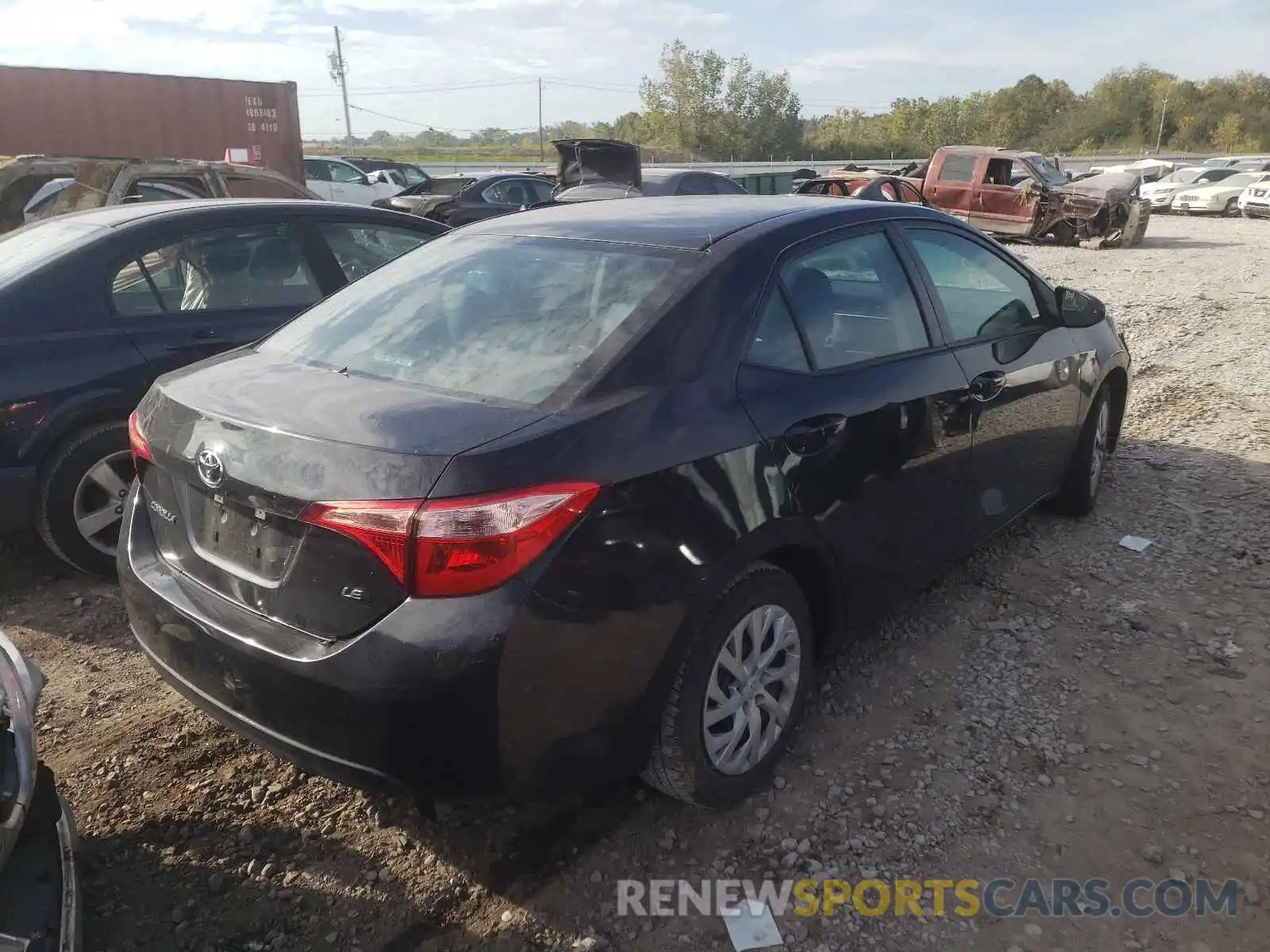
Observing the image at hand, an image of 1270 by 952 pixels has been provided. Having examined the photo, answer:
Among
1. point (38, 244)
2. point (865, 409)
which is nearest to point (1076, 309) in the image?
point (865, 409)

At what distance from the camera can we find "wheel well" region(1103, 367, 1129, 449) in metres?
4.85

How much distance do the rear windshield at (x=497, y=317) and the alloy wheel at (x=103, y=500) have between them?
5.10 ft

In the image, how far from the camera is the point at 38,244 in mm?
4340

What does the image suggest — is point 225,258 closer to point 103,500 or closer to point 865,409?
point 103,500

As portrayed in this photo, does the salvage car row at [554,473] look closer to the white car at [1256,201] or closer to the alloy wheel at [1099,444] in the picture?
the alloy wheel at [1099,444]

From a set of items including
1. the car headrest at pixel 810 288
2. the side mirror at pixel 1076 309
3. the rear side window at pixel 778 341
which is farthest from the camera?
the side mirror at pixel 1076 309

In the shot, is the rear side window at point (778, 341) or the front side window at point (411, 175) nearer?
the rear side window at point (778, 341)

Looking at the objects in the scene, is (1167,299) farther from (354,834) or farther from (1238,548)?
(354,834)

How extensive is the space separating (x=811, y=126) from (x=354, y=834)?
86.8 metres

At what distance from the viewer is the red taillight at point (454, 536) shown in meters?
2.01

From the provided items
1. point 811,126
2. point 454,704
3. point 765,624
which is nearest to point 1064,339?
point 765,624

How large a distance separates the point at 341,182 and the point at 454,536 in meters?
22.0

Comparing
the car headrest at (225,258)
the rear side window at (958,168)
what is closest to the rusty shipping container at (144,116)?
the rear side window at (958,168)

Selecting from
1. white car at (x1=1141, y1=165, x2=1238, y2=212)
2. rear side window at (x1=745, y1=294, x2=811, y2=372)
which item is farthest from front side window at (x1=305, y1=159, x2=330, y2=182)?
white car at (x1=1141, y1=165, x2=1238, y2=212)
